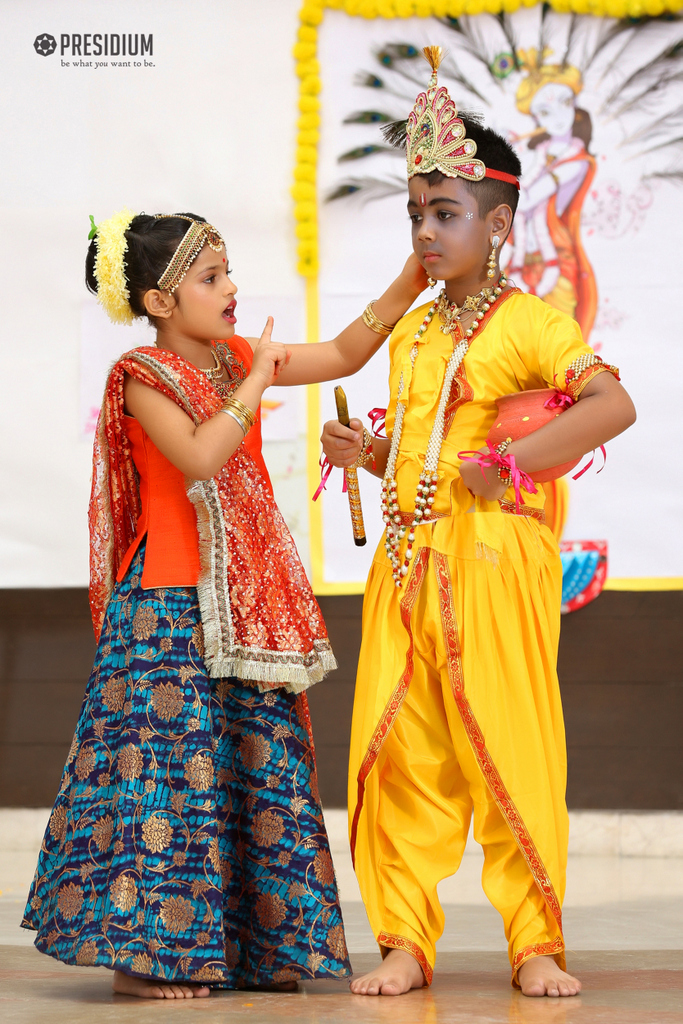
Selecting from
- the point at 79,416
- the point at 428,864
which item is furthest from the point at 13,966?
the point at 79,416

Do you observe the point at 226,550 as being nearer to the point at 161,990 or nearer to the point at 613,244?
the point at 161,990

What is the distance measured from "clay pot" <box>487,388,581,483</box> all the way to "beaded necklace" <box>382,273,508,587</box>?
12cm

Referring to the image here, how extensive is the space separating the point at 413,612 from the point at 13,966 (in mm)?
1191

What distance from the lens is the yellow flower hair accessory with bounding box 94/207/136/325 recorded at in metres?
2.18

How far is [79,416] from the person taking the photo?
13.1 ft

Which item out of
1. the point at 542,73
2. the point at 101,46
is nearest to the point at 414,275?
the point at 542,73

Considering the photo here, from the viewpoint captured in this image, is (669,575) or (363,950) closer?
(363,950)

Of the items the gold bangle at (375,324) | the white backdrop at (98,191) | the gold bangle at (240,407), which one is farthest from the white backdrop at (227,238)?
the gold bangle at (240,407)

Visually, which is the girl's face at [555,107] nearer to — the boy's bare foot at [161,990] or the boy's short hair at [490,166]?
the boy's short hair at [490,166]

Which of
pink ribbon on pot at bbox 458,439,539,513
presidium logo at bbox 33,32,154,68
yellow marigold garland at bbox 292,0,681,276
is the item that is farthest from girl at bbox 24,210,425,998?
presidium logo at bbox 33,32,154,68

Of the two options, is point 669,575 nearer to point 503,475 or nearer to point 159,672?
point 503,475

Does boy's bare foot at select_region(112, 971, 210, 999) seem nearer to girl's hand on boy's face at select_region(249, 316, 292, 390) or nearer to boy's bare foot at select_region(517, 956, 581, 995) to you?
boy's bare foot at select_region(517, 956, 581, 995)

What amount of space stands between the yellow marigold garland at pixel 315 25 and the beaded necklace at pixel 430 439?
5.68ft

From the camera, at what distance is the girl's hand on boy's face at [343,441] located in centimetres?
224
